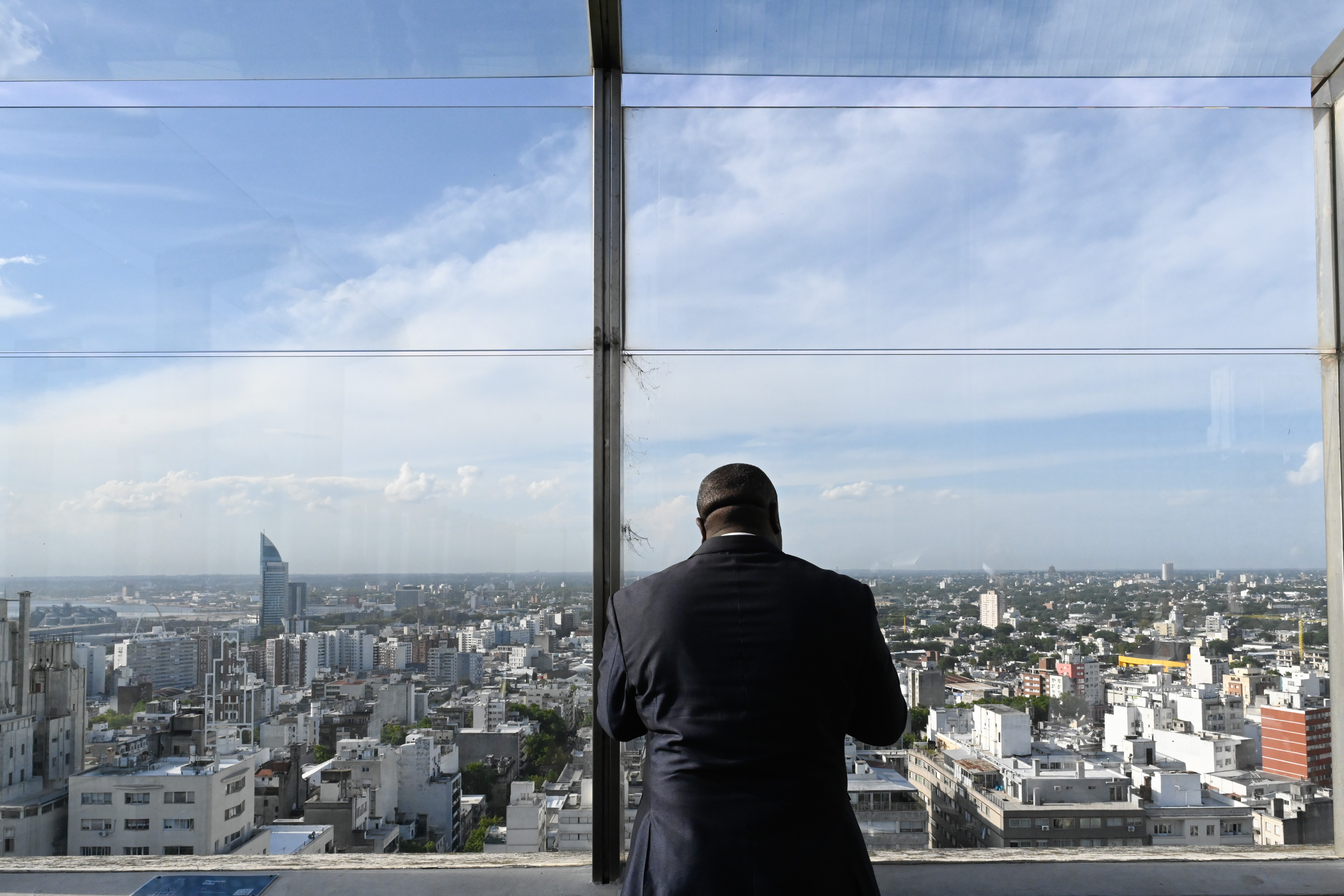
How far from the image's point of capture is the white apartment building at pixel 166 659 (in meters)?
2.44

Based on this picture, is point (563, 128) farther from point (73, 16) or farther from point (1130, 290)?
point (1130, 290)

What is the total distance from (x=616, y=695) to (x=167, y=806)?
181 cm

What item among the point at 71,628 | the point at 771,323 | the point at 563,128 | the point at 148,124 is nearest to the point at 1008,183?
the point at 771,323

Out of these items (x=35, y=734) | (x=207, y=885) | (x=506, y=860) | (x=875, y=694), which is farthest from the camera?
(x=35, y=734)

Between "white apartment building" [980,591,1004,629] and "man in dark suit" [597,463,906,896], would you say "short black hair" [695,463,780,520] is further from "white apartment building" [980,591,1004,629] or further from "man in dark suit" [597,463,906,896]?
"white apartment building" [980,591,1004,629]

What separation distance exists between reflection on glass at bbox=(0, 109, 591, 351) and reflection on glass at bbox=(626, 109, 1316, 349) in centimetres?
30

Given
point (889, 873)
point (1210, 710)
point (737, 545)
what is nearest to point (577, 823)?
point (889, 873)

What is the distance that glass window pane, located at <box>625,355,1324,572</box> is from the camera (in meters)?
2.47

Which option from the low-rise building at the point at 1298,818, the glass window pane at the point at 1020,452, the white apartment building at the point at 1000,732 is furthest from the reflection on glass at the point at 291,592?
the low-rise building at the point at 1298,818

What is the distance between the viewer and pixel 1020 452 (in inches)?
98.6

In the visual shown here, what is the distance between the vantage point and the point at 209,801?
2.40 m

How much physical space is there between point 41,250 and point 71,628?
1.25m

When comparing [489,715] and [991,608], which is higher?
[991,608]

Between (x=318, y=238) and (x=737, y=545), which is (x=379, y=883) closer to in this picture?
(x=737, y=545)
